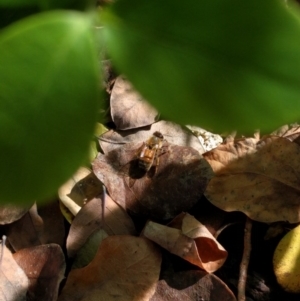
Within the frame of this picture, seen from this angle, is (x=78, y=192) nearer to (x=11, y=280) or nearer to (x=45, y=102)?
(x=11, y=280)

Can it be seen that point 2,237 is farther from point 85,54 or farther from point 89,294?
point 85,54

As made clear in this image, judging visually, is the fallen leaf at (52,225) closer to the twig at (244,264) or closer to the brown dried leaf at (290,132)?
the twig at (244,264)

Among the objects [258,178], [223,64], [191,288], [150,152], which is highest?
[223,64]

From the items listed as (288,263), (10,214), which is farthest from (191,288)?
(10,214)

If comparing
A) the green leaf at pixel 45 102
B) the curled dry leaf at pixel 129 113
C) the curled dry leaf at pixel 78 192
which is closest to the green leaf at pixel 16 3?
the green leaf at pixel 45 102

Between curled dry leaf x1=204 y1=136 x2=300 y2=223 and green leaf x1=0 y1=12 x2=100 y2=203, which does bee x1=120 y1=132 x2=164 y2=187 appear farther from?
green leaf x1=0 y1=12 x2=100 y2=203
